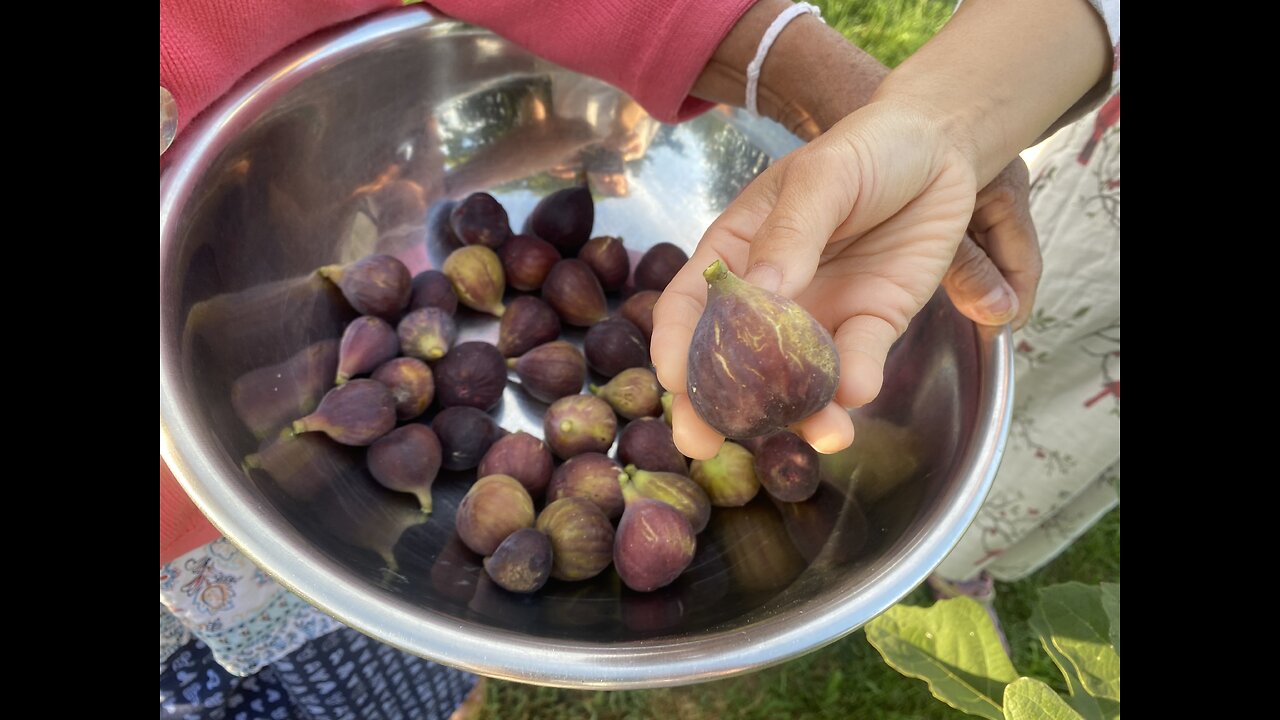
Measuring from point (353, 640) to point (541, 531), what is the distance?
0.72 m

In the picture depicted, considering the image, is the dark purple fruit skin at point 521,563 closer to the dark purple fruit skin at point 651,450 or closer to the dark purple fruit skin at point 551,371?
the dark purple fruit skin at point 651,450

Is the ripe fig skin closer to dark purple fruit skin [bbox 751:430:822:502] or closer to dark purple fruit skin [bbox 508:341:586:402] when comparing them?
dark purple fruit skin [bbox 751:430:822:502]

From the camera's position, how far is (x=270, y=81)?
1454 mm

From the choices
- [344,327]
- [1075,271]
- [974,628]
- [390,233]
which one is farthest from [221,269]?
[1075,271]

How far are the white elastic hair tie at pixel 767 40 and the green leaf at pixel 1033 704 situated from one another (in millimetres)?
1106

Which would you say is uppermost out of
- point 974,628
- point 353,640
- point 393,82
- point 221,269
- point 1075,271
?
point 393,82

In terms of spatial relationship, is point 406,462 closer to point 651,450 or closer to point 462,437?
point 462,437

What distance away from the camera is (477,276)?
5.55ft

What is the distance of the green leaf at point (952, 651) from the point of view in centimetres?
125

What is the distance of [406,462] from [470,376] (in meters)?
0.23

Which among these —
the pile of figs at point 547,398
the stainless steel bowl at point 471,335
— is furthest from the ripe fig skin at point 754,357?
the stainless steel bowl at point 471,335

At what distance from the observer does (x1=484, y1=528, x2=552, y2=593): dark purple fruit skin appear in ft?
3.98

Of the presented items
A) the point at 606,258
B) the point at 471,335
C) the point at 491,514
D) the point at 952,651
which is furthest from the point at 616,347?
the point at 952,651

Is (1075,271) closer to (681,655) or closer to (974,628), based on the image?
(974,628)
